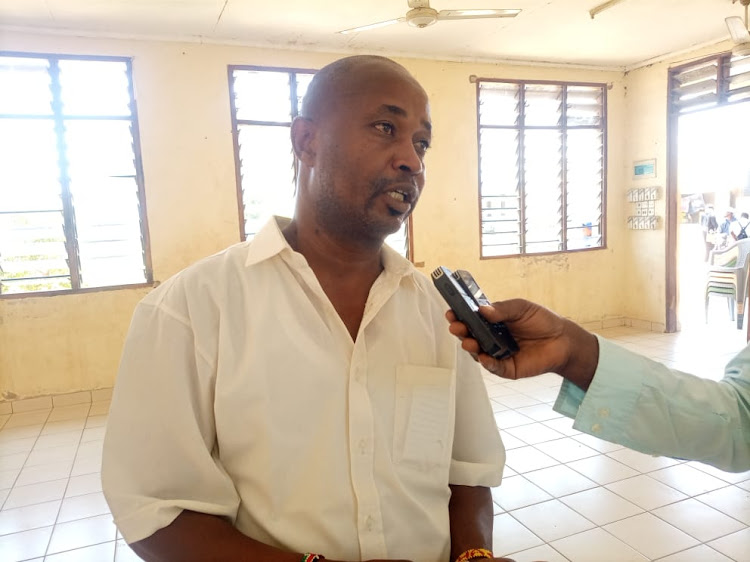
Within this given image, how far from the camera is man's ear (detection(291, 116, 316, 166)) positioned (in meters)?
A: 1.19

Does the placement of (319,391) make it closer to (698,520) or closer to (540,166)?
(698,520)

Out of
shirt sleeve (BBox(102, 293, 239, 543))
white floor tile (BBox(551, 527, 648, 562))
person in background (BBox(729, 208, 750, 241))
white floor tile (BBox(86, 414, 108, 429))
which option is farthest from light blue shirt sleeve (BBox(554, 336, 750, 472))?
person in background (BBox(729, 208, 750, 241))

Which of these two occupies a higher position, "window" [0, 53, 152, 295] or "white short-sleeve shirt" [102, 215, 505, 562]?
"window" [0, 53, 152, 295]

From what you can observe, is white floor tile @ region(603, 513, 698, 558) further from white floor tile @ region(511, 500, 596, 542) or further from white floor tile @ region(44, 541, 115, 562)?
white floor tile @ region(44, 541, 115, 562)

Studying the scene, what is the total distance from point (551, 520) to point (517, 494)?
0.26m

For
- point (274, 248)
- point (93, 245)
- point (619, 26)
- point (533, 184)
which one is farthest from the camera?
point (533, 184)

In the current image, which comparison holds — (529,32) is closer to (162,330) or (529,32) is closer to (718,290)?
(718,290)

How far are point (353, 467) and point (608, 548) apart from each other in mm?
1684

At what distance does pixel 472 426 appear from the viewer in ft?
4.04

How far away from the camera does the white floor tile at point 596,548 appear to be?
2.07m

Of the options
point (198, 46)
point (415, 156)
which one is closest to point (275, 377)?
point (415, 156)

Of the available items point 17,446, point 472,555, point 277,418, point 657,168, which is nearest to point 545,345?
point 472,555

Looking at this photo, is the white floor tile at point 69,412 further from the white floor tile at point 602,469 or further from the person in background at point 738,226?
the person in background at point 738,226

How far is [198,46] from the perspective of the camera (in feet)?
14.6
